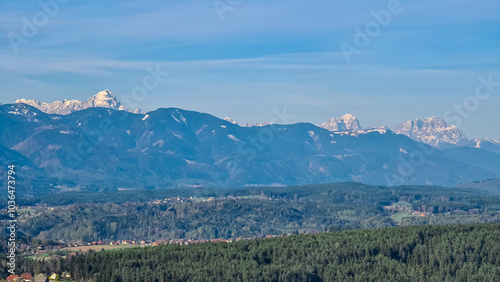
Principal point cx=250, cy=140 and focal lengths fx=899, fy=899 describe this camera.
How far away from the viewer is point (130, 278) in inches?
5364

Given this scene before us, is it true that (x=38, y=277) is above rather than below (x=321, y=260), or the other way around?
below

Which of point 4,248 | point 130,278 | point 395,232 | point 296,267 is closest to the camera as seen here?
point 130,278

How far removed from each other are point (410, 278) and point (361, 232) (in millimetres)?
36073

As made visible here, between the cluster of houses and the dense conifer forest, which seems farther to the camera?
the dense conifer forest

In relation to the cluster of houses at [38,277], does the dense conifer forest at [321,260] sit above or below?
above

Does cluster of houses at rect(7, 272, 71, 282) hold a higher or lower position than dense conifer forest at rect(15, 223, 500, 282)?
lower

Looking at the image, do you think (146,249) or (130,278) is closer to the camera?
(130,278)

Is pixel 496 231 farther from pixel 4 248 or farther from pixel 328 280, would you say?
pixel 4 248

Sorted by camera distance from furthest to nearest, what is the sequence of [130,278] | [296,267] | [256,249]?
1. [256,249]
2. [296,267]
3. [130,278]

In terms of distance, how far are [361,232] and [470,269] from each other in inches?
1279

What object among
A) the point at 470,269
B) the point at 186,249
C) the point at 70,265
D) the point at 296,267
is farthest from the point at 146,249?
the point at 470,269

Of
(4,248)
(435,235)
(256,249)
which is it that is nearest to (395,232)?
(435,235)

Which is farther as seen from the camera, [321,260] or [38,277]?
[321,260]

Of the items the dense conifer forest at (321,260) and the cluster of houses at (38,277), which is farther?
the dense conifer forest at (321,260)
